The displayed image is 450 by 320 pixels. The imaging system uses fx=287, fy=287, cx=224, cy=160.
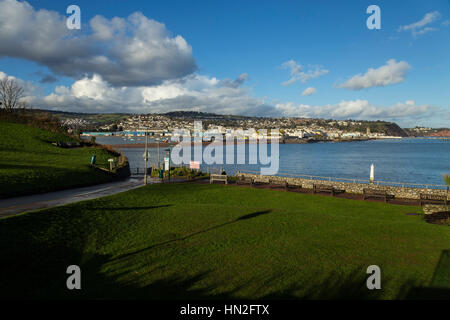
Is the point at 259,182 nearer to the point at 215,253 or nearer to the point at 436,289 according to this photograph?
the point at 215,253

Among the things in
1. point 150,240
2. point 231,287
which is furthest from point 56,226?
point 231,287

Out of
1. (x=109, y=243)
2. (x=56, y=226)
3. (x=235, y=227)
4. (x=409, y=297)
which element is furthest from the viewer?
(x=235, y=227)

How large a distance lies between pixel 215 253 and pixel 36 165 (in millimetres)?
25749

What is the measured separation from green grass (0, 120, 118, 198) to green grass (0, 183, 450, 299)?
7.14 metres

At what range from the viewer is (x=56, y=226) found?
1276cm

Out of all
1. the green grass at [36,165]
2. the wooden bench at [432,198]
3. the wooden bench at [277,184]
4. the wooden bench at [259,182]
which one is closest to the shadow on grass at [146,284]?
the green grass at [36,165]

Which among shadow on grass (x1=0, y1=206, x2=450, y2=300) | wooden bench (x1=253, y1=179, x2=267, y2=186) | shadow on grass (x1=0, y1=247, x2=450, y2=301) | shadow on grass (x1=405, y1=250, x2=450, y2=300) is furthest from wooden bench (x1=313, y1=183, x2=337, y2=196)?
Answer: shadow on grass (x1=0, y1=247, x2=450, y2=301)

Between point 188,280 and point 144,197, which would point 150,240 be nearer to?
point 188,280

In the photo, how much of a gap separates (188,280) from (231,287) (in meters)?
1.29

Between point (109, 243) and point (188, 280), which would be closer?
point (188, 280)

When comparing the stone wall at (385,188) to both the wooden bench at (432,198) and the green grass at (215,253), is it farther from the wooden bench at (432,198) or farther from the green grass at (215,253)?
the green grass at (215,253)

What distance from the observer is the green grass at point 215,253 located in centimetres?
786

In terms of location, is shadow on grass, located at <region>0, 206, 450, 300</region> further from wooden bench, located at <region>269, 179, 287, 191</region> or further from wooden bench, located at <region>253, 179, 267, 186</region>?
wooden bench, located at <region>253, 179, 267, 186</region>

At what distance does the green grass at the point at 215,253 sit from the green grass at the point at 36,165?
7138mm
